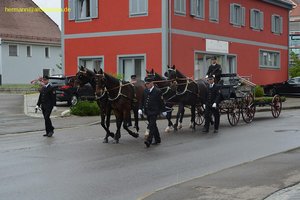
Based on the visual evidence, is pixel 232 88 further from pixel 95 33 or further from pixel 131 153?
pixel 95 33

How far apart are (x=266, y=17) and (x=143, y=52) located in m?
15.5

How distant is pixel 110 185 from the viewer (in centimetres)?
941

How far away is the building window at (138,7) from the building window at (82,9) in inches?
108

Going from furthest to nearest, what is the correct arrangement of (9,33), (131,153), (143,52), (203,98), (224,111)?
(9,33) < (143,52) < (224,111) < (203,98) < (131,153)

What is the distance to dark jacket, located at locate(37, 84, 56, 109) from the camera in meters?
17.3

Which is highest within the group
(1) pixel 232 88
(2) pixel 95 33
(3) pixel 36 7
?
(3) pixel 36 7

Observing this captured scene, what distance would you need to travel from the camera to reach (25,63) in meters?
62.7

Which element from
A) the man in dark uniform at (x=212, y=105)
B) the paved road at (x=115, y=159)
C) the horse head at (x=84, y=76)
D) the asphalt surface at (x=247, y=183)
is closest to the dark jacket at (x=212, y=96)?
the man in dark uniform at (x=212, y=105)

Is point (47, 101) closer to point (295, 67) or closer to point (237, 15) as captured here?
point (237, 15)

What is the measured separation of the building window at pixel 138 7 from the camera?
31.2m

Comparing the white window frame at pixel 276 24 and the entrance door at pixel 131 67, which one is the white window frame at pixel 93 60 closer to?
the entrance door at pixel 131 67

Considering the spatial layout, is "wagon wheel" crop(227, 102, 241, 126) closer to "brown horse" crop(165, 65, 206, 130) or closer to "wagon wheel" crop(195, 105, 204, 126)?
"wagon wheel" crop(195, 105, 204, 126)

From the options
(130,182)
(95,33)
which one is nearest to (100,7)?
(95,33)

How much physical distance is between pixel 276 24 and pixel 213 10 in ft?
37.4
